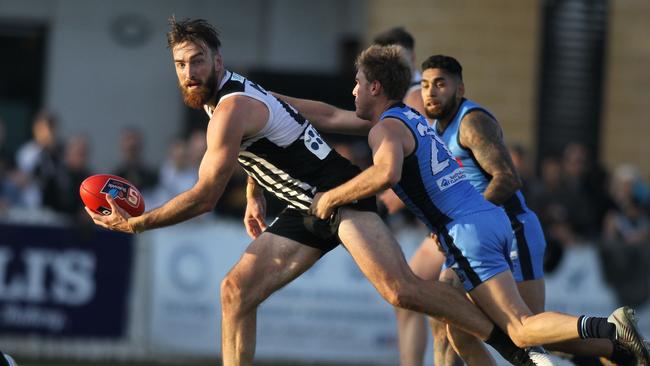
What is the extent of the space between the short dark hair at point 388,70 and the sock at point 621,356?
6.38 ft

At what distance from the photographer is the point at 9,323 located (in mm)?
12594

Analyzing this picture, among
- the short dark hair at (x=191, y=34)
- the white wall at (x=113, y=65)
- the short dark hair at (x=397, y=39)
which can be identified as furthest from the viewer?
the white wall at (x=113, y=65)

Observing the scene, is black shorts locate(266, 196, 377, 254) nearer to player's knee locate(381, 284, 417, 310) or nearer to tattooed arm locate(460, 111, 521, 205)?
player's knee locate(381, 284, 417, 310)

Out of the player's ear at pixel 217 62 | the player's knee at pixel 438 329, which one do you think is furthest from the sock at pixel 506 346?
the player's ear at pixel 217 62

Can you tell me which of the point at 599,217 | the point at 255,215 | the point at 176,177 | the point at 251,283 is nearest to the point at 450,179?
the point at 251,283

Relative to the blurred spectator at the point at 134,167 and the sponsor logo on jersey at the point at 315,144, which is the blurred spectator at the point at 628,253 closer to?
the blurred spectator at the point at 134,167

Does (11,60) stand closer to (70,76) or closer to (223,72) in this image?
(70,76)

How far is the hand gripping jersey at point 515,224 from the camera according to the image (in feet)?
27.5

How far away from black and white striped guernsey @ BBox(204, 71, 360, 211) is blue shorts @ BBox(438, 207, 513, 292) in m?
0.71

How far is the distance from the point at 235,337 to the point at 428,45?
899 centimetres

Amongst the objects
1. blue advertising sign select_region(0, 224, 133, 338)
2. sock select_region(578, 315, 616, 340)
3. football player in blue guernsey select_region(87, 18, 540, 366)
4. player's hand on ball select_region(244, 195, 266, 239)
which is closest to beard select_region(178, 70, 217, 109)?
football player in blue guernsey select_region(87, 18, 540, 366)

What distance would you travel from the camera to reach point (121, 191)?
7719 millimetres

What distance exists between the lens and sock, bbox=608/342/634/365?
25.1 feet

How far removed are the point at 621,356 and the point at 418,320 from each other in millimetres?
1612
